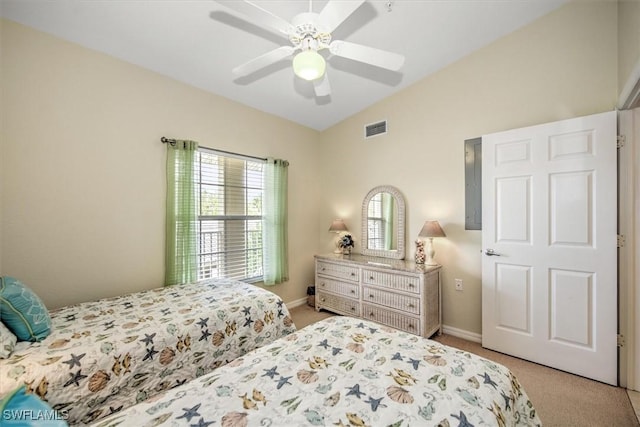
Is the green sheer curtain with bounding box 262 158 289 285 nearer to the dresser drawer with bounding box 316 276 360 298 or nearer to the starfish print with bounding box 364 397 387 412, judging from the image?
the dresser drawer with bounding box 316 276 360 298

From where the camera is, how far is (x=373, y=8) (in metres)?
2.07

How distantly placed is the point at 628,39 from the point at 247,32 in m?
2.81

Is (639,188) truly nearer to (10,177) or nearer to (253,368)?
(253,368)

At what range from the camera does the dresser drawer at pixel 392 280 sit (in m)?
2.70

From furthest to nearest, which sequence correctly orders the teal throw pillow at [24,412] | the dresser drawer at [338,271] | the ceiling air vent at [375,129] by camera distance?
the ceiling air vent at [375,129]
the dresser drawer at [338,271]
the teal throw pillow at [24,412]

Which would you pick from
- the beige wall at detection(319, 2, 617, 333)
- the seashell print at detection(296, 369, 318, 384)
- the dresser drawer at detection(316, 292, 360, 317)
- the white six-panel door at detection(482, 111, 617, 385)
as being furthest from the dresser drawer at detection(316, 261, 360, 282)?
the seashell print at detection(296, 369, 318, 384)

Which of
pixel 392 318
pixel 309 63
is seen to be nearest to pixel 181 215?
pixel 309 63

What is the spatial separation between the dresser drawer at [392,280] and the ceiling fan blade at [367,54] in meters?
1.98

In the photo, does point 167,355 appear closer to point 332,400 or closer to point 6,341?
point 6,341

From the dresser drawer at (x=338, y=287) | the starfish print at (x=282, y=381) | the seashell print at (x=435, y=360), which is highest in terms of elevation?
the seashell print at (x=435, y=360)

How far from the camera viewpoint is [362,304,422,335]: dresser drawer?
2695 mm

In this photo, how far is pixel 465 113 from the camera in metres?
2.82

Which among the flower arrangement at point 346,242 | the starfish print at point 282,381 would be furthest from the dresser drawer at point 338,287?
the starfish print at point 282,381

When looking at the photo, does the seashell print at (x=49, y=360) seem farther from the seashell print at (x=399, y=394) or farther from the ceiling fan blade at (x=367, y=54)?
the ceiling fan blade at (x=367, y=54)
